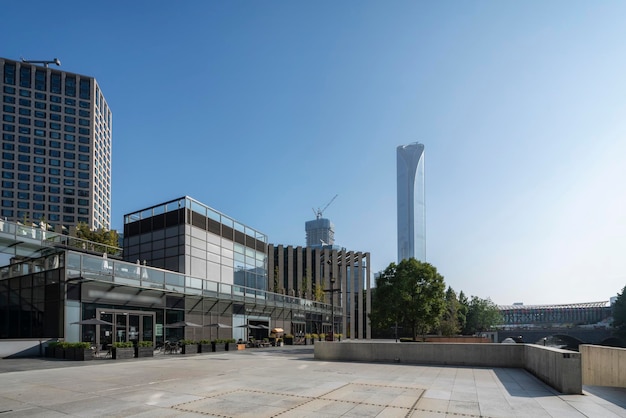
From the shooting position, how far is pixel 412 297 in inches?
1802

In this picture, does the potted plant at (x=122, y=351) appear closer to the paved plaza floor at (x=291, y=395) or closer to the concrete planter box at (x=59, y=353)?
the concrete planter box at (x=59, y=353)

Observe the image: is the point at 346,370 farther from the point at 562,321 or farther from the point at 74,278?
the point at 562,321

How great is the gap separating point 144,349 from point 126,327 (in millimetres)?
3575

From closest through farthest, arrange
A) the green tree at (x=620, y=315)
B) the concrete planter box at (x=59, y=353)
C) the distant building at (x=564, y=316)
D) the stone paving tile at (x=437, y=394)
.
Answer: the stone paving tile at (x=437, y=394)
the concrete planter box at (x=59, y=353)
the green tree at (x=620, y=315)
the distant building at (x=564, y=316)

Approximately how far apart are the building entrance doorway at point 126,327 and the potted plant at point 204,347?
3415mm

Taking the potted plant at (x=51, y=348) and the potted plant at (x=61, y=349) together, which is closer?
the potted plant at (x=61, y=349)

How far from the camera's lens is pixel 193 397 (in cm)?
1220

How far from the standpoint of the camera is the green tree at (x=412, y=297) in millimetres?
45188

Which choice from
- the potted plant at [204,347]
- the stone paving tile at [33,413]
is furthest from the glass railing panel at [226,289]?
the stone paving tile at [33,413]

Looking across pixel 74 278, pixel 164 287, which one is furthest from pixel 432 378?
pixel 164 287

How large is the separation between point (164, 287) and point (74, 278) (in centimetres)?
822

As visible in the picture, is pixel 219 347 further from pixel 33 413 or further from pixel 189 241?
pixel 33 413

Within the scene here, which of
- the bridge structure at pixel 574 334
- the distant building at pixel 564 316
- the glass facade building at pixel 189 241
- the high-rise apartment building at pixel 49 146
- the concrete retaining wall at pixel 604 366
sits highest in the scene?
the high-rise apartment building at pixel 49 146

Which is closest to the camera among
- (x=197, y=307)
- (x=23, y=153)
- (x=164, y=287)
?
(x=164, y=287)
